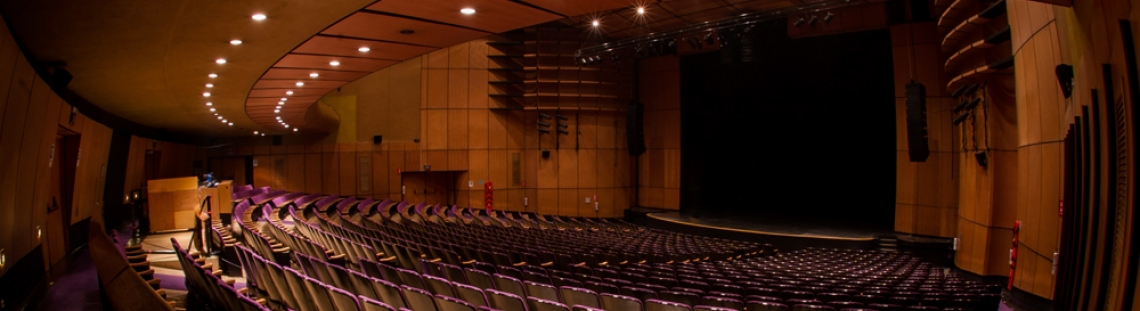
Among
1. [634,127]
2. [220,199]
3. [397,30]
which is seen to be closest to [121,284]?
[397,30]

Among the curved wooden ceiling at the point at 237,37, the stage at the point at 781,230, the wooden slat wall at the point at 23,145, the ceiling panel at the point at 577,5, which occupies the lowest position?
the stage at the point at 781,230

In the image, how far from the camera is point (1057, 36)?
6922mm

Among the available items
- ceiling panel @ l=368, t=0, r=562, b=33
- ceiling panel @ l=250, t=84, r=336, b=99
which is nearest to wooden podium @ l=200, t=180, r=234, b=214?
ceiling panel @ l=250, t=84, r=336, b=99

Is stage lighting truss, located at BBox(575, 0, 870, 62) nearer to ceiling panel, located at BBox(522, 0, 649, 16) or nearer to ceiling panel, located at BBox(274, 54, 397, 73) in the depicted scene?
ceiling panel, located at BBox(522, 0, 649, 16)

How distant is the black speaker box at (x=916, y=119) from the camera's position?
11.7m

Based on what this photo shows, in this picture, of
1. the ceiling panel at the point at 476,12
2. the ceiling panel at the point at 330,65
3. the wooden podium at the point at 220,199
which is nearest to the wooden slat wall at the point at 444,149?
the wooden podium at the point at 220,199

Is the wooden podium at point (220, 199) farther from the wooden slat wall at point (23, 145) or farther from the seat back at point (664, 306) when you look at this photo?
the seat back at point (664, 306)

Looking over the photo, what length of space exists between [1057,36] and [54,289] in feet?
35.5

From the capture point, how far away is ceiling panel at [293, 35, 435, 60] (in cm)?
548

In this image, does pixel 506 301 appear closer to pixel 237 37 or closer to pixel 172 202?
pixel 237 37

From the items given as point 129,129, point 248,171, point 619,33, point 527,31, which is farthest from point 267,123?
point 619,33

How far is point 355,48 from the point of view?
6.09 meters

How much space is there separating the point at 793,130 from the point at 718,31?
18.2 feet

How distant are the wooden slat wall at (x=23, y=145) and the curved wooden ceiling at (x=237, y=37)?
251 millimetres
